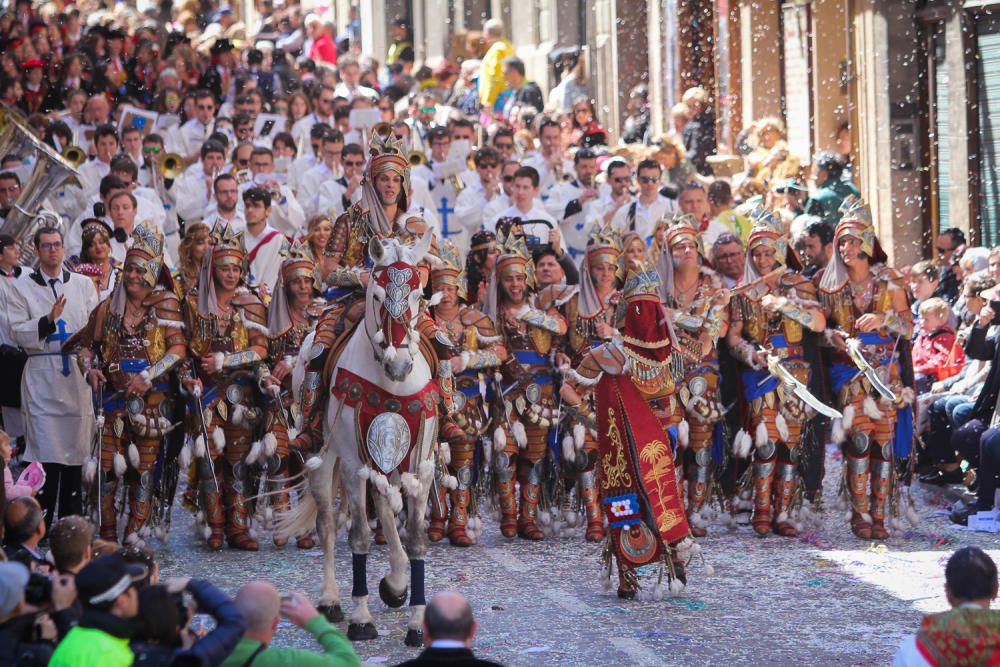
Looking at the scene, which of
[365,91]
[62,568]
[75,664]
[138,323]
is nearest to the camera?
[75,664]

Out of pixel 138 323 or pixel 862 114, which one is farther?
pixel 862 114

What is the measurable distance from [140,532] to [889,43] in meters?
11.6

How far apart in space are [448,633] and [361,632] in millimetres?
3983

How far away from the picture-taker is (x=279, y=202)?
58.2 feet

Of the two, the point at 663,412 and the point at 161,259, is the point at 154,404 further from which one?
the point at 663,412

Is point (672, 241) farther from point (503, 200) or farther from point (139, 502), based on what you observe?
point (503, 200)

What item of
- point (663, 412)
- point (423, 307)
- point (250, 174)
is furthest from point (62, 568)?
point (250, 174)

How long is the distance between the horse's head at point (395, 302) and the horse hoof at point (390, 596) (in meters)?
1.38

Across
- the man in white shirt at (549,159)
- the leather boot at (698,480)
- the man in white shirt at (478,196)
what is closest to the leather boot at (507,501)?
the leather boot at (698,480)

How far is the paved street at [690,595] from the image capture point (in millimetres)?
9680

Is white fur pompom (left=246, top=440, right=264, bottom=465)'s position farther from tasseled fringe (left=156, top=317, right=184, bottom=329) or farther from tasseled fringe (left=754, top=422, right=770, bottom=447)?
tasseled fringe (left=754, top=422, right=770, bottom=447)

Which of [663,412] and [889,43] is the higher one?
[889,43]

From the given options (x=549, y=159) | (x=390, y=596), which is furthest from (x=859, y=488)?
(x=549, y=159)

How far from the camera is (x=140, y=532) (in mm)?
12820
